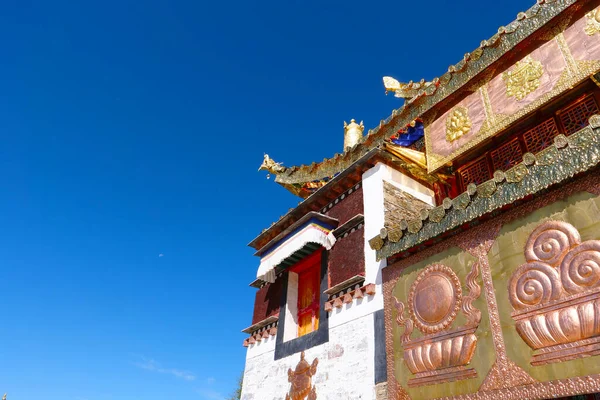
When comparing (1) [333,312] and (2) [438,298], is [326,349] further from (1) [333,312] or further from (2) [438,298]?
(2) [438,298]

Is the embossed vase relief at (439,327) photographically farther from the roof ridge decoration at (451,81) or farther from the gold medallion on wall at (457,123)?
the roof ridge decoration at (451,81)

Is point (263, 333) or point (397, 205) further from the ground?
point (397, 205)

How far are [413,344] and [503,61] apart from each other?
5.15m

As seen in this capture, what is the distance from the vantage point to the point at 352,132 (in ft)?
43.0

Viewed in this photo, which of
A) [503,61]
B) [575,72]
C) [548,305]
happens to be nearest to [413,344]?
[548,305]

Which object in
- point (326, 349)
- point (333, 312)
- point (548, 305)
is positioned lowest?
point (548, 305)

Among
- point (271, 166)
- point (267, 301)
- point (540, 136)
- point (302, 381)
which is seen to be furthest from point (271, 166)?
point (540, 136)

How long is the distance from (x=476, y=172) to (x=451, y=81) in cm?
191

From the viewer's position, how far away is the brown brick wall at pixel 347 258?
27.0ft

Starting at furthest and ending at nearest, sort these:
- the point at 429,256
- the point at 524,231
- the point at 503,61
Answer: the point at 503,61 → the point at 429,256 → the point at 524,231

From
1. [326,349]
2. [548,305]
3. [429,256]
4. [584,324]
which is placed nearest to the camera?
[584,324]

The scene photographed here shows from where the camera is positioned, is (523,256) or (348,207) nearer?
(523,256)

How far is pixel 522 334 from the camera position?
15.5 feet

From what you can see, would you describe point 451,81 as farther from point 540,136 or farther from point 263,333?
point 263,333
